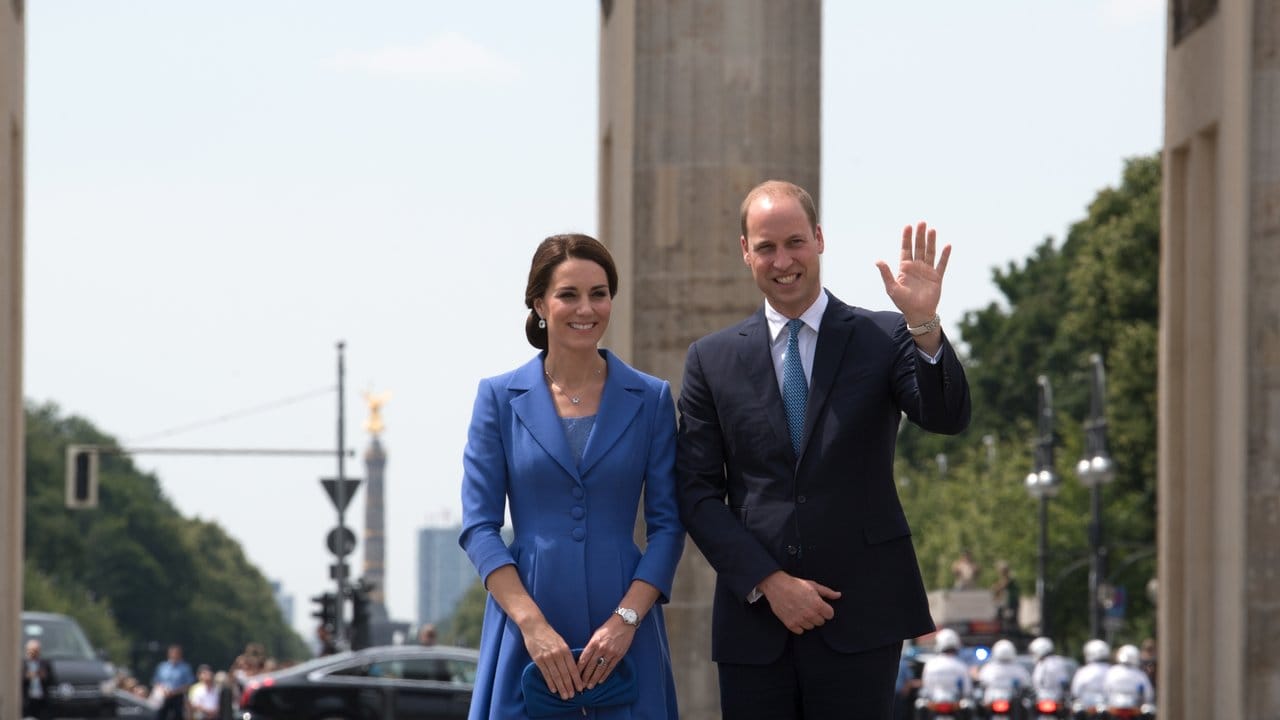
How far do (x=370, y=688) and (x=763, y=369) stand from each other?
19796 millimetres

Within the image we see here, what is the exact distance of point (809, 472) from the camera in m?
6.43

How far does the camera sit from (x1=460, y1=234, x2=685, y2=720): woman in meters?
6.38

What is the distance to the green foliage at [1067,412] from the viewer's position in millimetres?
51750

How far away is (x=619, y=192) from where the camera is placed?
18.1m

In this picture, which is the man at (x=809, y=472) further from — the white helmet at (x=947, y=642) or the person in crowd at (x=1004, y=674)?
the white helmet at (x=947, y=642)

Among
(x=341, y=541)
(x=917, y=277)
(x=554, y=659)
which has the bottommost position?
(x=341, y=541)

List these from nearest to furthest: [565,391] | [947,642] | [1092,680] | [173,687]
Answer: [565,391]
[1092,680]
[947,642]
[173,687]

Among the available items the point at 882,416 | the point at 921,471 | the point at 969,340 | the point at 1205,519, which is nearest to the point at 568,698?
the point at 882,416

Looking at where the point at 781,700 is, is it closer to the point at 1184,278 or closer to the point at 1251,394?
the point at 1251,394

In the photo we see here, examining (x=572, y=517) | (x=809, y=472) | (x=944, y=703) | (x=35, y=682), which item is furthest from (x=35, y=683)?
(x=809, y=472)

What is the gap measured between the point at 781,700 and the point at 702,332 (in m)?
10.6

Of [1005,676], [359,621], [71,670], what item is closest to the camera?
[359,621]

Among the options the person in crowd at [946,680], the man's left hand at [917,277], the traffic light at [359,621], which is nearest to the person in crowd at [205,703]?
the traffic light at [359,621]

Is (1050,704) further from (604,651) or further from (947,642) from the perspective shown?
(604,651)
